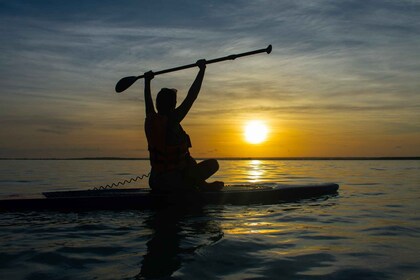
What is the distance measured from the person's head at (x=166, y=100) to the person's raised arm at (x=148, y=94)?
28 cm

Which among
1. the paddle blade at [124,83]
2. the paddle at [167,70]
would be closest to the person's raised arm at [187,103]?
the paddle at [167,70]

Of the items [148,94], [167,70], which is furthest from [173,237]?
[167,70]

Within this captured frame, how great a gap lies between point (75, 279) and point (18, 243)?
167cm

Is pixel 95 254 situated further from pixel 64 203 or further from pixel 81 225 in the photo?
pixel 64 203

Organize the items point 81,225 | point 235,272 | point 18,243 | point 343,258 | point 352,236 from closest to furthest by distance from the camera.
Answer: point 235,272, point 343,258, point 18,243, point 352,236, point 81,225

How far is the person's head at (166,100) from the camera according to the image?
663 cm

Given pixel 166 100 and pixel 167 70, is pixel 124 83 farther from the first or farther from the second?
pixel 166 100

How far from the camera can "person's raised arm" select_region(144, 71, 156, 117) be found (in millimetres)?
6934

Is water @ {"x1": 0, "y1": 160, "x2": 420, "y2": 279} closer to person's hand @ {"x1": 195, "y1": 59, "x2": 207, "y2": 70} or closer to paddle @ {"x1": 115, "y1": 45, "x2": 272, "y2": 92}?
person's hand @ {"x1": 195, "y1": 59, "x2": 207, "y2": 70}

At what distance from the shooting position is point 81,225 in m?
5.68

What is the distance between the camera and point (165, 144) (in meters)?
6.75

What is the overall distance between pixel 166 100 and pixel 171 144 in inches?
29.0

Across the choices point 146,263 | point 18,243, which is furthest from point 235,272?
point 18,243

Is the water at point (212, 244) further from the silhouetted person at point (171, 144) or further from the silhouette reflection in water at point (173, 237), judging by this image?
the silhouetted person at point (171, 144)
